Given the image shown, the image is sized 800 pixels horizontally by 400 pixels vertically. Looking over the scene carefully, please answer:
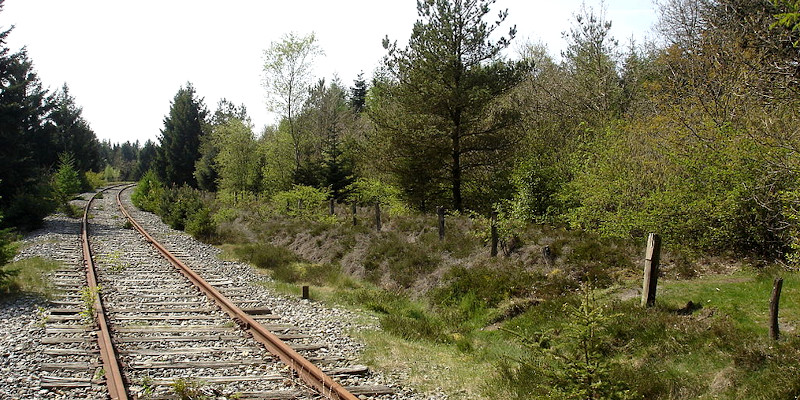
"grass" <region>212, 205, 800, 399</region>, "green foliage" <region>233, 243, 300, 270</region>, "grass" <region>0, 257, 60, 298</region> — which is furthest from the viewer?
"green foliage" <region>233, 243, 300, 270</region>

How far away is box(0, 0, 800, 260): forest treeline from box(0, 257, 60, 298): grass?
1040 cm

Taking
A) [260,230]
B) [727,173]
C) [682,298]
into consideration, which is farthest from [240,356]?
[260,230]

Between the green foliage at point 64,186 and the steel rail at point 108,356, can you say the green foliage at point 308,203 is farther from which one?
the green foliage at point 64,186

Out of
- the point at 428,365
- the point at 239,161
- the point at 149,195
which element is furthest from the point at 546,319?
the point at 149,195

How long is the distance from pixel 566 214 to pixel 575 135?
4.25 metres

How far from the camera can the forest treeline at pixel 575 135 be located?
10.4 meters

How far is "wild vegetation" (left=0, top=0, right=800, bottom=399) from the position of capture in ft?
22.0

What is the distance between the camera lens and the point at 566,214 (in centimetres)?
1452

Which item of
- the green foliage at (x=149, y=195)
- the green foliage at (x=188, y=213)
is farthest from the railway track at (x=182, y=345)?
the green foliage at (x=149, y=195)

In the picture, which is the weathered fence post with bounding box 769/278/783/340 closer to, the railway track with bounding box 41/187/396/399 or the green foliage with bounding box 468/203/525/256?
the railway track with bounding box 41/187/396/399

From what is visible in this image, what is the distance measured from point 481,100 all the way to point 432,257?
663 cm

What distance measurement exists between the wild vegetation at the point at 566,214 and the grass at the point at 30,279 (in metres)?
4.72

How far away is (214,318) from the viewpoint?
350 inches

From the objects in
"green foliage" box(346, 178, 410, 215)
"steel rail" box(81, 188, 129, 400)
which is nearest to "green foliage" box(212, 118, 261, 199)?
"green foliage" box(346, 178, 410, 215)
